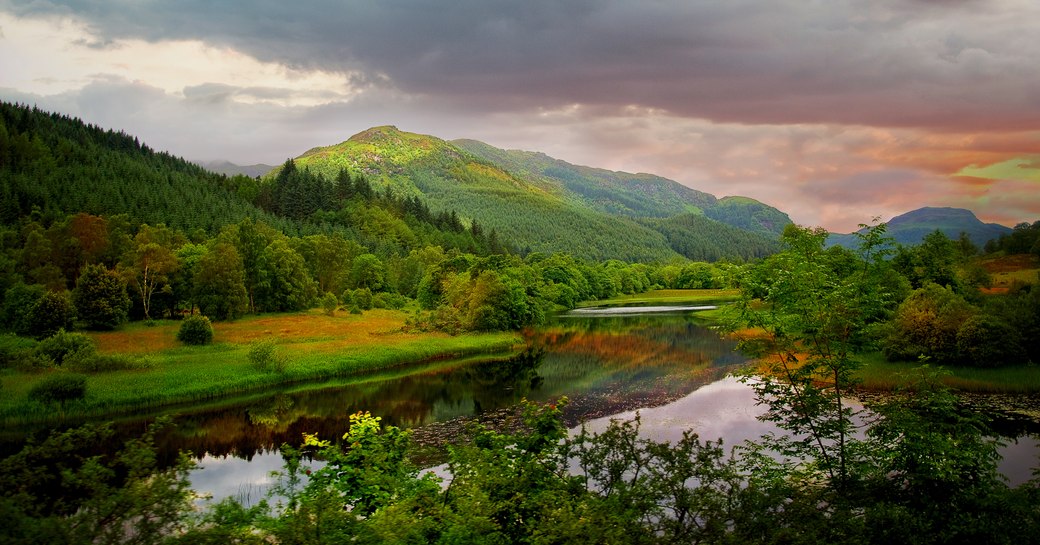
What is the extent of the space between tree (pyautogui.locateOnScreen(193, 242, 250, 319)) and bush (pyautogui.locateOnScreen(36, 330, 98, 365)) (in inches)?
1089

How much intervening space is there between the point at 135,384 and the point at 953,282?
75.4 metres

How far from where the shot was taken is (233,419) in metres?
39.6

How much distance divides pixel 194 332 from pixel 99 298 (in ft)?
36.0

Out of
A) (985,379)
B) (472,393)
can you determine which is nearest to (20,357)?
(472,393)

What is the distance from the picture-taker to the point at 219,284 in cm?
7394

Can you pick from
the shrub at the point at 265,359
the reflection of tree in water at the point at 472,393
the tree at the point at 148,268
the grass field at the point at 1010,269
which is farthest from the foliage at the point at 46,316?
the grass field at the point at 1010,269

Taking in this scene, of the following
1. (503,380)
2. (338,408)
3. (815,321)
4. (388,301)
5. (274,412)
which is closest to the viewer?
(815,321)

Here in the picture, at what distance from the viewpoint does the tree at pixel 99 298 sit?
59531mm

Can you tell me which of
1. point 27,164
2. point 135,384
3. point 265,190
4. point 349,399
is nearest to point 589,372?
point 349,399

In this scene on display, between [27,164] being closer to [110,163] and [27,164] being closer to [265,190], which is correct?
[110,163]

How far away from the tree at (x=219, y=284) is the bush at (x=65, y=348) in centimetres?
2765

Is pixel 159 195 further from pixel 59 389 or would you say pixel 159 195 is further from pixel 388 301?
pixel 59 389

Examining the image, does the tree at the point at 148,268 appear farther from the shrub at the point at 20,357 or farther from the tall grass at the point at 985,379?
the tall grass at the point at 985,379

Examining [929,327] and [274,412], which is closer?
[274,412]
